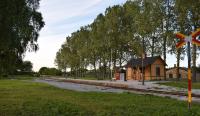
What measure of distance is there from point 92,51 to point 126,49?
34.7 ft

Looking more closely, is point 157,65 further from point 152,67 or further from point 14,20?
point 14,20

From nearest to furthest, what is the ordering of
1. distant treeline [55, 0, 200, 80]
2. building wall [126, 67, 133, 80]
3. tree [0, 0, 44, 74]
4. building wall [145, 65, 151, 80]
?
tree [0, 0, 44, 74]
distant treeline [55, 0, 200, 80]
building wall [145, 65, 151, 80]
building wall [126, 67, 133, 80]

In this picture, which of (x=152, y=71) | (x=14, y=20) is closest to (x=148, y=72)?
(x=152, y=71)

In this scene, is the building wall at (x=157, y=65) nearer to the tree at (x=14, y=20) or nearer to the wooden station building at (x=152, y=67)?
the wooden station building at (x=152, y=67)

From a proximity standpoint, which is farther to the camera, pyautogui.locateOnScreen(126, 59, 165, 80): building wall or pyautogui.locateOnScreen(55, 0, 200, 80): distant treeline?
pyautogui.locateOnScreen(126, 59, 165, 80): building wall

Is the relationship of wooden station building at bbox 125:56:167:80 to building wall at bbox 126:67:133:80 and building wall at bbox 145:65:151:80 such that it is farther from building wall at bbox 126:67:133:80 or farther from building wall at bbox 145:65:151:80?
building wall at bbox 126:67:133:80

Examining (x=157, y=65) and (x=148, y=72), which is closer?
(x=157, y=65)

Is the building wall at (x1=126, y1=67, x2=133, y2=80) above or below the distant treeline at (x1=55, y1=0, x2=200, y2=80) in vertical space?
below

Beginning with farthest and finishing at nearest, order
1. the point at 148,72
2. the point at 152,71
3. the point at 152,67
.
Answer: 1. the point at 148,72
2. the point at 152,71
3. the point at 152,67

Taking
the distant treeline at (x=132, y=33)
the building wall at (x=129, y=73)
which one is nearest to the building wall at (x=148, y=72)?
the distant treeline at (x=132, y=33)

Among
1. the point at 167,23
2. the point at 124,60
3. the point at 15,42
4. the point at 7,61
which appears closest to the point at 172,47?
the point at 167,23

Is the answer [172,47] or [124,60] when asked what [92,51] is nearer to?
[124,60]

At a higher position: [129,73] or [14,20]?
[14,20]

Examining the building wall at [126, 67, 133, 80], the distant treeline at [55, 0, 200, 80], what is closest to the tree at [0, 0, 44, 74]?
the distant treeline at [55, 0, 200, 80]
